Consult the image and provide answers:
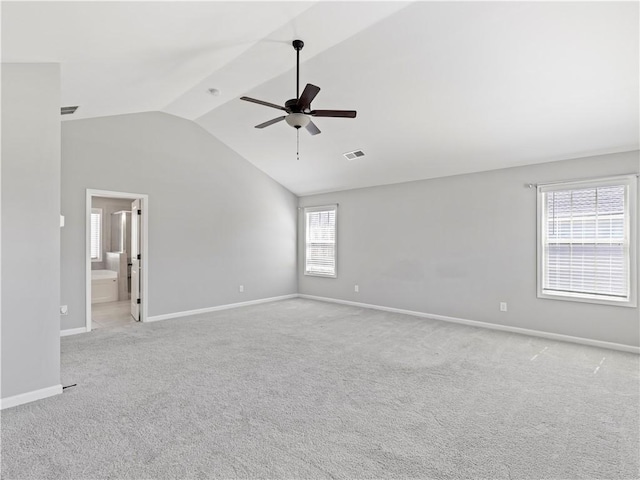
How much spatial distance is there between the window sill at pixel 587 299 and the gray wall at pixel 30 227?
5600 mm

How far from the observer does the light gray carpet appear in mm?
1994

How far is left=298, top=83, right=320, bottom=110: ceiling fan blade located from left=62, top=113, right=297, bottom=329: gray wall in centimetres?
360

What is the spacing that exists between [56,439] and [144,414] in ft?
1.72

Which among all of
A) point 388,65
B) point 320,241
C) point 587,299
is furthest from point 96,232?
point 587,299

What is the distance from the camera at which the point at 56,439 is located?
223cm

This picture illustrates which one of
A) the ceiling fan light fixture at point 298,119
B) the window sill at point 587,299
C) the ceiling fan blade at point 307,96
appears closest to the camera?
the ceiling fan blade at point 307,96

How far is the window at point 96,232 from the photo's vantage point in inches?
304

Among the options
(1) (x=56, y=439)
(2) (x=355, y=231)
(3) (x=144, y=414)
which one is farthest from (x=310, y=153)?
(1) (x=56, y=439)

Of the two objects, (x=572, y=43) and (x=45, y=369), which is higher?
(x=572, y=43)

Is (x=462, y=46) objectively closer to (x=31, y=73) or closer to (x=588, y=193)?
(x=588, y=193)

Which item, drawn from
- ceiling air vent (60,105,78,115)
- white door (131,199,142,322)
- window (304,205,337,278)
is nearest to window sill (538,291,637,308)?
window (304,205,337,278)

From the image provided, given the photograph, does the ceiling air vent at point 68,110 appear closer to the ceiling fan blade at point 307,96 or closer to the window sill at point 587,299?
the ceiling fan blade at point 307,96

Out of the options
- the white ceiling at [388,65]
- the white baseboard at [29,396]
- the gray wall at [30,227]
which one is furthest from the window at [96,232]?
the white baseboard at [29,396]

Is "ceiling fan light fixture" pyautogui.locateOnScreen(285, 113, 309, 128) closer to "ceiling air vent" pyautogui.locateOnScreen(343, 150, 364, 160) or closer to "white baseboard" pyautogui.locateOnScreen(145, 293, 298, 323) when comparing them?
"ceiling air vent" pyautogui.locateOnScreen(343, 150, 364, 160)
